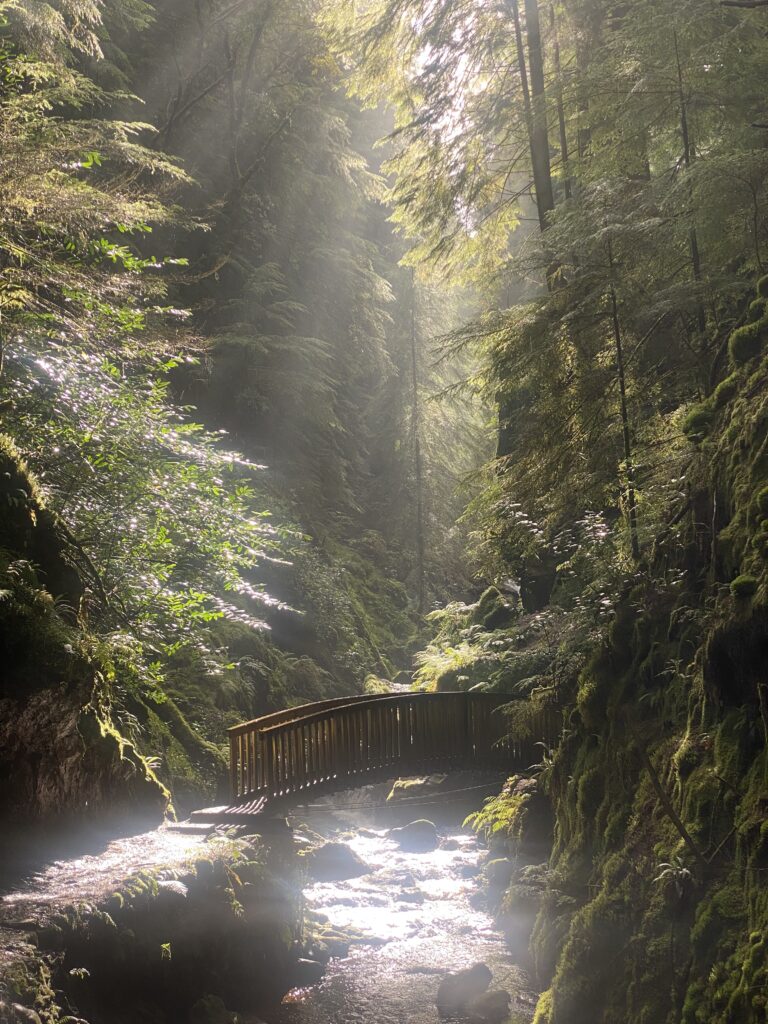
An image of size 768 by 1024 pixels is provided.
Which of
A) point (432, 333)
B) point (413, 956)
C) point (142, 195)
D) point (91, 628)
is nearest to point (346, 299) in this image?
point (432, 333)

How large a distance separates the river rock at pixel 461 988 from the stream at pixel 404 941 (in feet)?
0.34

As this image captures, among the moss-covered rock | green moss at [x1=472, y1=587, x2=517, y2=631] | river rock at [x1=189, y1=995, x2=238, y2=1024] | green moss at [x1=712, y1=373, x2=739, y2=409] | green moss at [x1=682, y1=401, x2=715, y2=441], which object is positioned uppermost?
the moss-covered rock

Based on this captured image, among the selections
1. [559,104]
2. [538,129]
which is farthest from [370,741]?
[538,129]

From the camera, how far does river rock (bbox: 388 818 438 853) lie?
1268 cm

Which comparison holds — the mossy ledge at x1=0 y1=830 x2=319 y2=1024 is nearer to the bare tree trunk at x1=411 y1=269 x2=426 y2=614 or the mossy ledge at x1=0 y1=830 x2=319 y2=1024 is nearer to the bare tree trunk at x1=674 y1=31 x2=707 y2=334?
the bare tree trunk at x1=674 y1=31 x2=707 y2=334

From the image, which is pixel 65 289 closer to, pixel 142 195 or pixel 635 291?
pixel 142 195

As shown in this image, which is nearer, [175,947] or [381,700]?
[175,947]

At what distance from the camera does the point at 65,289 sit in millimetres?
9258

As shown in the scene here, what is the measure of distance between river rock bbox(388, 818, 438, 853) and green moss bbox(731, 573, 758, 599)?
26.4 feet

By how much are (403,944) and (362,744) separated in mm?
2713

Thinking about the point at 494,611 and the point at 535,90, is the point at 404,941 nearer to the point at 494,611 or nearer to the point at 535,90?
the point at 494,611

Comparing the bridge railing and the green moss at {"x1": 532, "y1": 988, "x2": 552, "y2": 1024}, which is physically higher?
the bridge railing

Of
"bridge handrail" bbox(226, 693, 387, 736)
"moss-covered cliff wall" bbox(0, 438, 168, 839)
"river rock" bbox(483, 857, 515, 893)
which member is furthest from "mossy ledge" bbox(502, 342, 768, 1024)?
"moss-covered cliff wall" bbox(0, 438, 168, 839)

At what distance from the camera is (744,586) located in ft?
19.7
